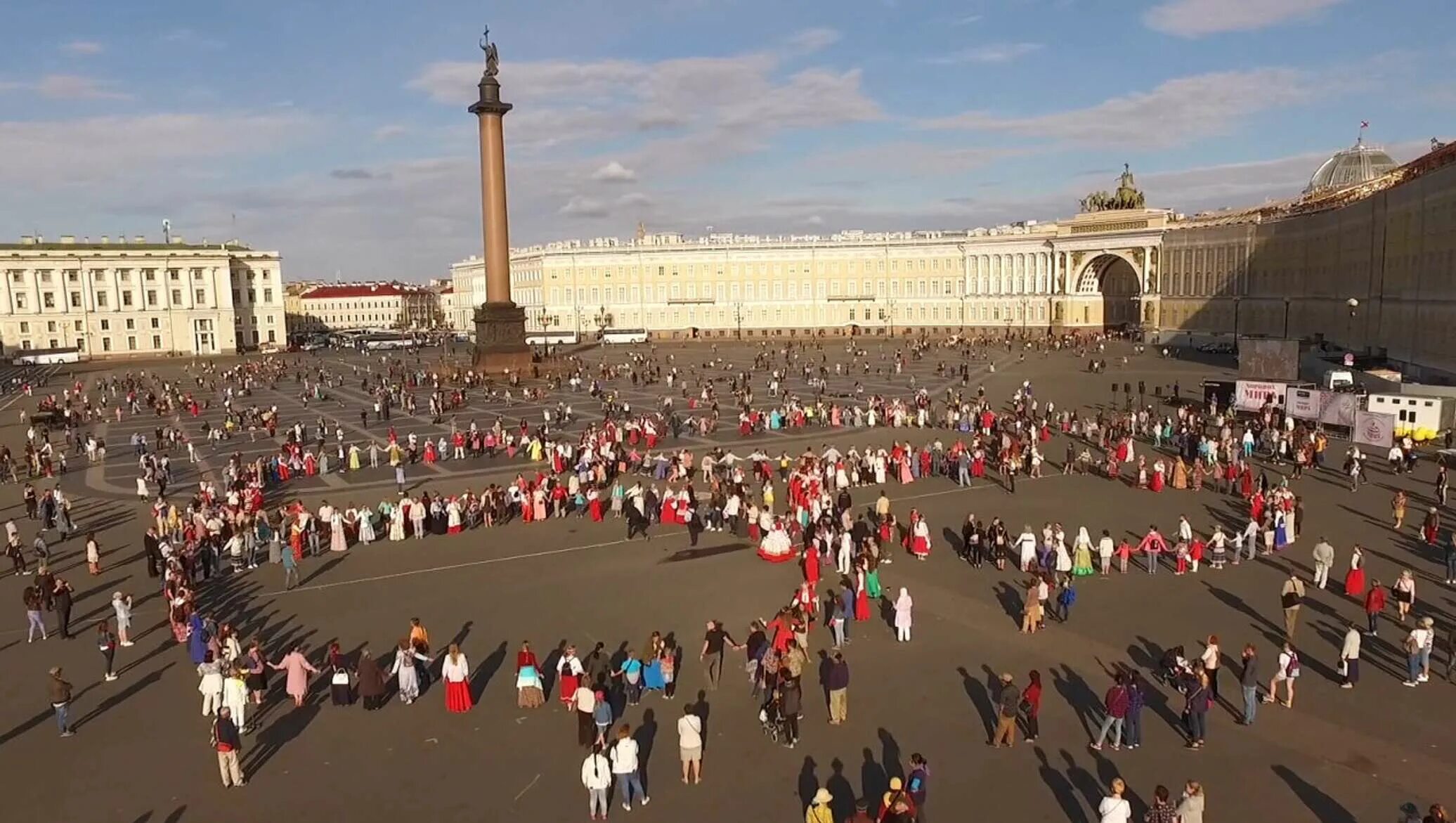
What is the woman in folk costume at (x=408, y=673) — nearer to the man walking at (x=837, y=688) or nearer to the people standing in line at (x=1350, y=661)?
the man walking at (x=837, y=688)

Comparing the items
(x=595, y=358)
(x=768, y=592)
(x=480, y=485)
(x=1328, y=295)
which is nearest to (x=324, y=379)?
(x=595, y=358)

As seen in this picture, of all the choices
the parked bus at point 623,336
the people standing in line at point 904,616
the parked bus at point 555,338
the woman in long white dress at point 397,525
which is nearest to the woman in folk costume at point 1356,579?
the people standing in line at point 904,616

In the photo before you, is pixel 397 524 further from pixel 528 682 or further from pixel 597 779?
pixel 597 779

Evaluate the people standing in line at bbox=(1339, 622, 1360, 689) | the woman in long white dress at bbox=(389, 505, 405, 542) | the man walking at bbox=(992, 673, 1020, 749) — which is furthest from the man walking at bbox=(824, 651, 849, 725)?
the woman in long white dress at bbox=(389, 505, 405, 542)

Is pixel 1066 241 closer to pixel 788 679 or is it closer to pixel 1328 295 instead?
pixel 1328 295

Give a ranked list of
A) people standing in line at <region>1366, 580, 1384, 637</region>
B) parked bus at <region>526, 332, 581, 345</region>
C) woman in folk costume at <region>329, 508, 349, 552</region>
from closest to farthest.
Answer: people standing in line at <region>1366, 580, 1384, 637</region>, woman in folk costume at <region>329, 508, 349, 552</region>, parked bus at <region>526, 332, 581, 345</region>

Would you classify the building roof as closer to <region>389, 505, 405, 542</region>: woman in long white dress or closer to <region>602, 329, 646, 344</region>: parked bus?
<region>602, 329, 646, 344</region>: parked bus

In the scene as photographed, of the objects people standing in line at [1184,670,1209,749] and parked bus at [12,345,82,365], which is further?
parked bus at [12,345,82,365]
